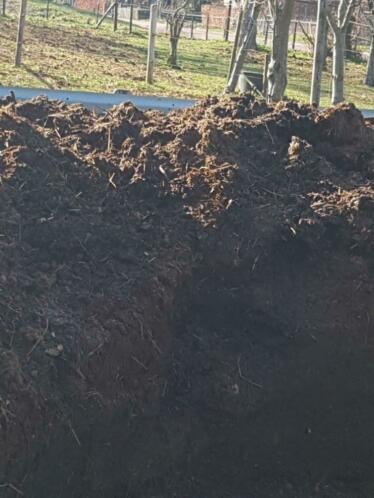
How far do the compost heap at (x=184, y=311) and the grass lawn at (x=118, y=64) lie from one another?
682 centimetres

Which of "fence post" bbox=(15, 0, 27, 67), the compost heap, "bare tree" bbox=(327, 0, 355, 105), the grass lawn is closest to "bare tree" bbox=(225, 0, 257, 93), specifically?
the grass lawn

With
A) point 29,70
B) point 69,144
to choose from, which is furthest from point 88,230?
point 29,70

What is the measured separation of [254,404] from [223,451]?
0.31 m

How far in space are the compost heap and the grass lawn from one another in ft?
22.4

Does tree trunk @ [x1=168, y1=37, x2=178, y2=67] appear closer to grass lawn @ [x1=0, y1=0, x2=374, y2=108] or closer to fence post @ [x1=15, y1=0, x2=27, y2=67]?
grass lawn @ [x1=0, y1=0, x2=374, y2=108]

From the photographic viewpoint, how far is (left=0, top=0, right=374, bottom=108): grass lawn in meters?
12.9

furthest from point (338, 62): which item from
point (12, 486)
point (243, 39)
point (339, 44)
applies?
point (12, 486)

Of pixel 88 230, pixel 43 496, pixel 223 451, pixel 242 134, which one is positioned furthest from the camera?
pixel 242 134

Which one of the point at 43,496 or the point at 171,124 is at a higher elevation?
the point at 171,124

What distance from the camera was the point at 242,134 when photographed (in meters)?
5.62

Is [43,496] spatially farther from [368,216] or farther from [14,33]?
[14,33]

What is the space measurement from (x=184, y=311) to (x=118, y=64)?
1217cm

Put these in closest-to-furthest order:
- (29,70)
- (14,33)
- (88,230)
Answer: (88,230) → (29,70) → (14,33)

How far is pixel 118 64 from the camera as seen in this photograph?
16.1m
